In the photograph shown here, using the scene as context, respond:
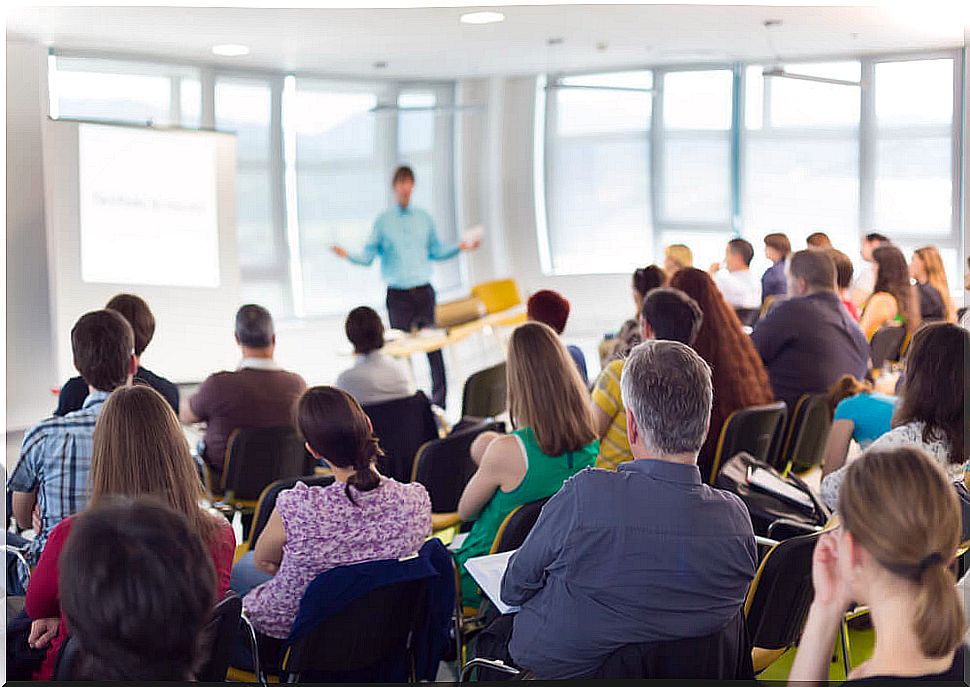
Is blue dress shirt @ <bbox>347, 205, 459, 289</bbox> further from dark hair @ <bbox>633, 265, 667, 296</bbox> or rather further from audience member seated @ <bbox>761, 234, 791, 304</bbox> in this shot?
dark hair @ <bbox>633, 265, 667, 296</bbox>

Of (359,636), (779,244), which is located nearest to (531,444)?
(359,636)

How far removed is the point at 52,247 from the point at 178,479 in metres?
5.35

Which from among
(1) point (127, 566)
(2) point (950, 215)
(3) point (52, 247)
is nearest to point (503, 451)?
(1) point (127, 566)

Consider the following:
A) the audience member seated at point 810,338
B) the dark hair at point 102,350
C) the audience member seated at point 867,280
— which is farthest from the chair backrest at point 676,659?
the audience member seated at point 867,280

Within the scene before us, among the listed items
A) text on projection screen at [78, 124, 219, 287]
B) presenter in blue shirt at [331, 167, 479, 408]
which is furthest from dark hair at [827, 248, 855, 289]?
text on projection screen at [78, 124, 219, 287]

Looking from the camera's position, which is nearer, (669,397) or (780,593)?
(669,397)

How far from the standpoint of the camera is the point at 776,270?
8.79 meters

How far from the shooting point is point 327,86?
10711 mm

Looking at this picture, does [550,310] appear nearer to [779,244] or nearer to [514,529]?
[514,529]

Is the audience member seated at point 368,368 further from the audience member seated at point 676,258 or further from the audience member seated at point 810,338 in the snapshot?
the audience member seated at point 676,258

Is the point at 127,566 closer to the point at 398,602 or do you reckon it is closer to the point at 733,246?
the point at 398,602

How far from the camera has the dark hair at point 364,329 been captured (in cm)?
487

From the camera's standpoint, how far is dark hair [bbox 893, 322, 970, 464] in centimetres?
303

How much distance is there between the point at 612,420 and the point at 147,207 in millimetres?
5064
